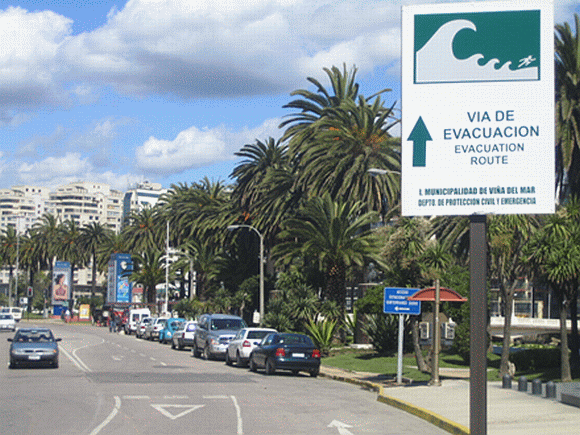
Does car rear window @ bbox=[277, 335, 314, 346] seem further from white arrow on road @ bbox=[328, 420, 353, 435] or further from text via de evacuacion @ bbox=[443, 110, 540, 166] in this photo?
text via de evacuacion @ bbox=[443, 110, 540, 166]

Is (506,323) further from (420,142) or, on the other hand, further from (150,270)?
(150,270)

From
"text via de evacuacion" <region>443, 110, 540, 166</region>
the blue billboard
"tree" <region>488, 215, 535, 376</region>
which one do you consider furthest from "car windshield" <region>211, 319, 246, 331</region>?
the blue billboard

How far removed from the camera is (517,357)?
29.4 m

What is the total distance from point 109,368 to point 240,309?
35.8 metres

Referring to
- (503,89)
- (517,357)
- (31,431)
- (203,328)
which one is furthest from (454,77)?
(203,328)

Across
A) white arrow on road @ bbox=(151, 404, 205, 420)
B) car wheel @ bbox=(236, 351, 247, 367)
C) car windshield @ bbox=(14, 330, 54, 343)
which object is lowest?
car wheel @ bbox=(236, 351, 247, 367)

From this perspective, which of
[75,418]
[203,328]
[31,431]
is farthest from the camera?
[203,328]

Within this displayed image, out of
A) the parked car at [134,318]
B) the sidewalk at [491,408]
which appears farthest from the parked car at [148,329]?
the sidewalk at [491,408]

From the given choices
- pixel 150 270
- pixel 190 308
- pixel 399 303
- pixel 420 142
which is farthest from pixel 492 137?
pixel 150 270

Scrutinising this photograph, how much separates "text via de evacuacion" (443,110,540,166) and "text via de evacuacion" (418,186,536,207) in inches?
13.6

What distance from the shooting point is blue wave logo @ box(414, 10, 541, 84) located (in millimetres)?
10547

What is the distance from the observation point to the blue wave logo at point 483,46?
10.5m

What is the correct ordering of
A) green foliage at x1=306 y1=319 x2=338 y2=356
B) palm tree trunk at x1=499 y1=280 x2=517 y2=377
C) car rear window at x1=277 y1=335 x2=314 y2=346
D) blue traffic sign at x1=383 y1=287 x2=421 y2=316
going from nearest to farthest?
blue traffic sign at x1=383 y1=287 x2=421 y2=316
palm tree trunk at x1=499 y1=280 x2=517 y2=377
car rear window at x1=277 y1=335 x2=314 y2=346
green foliage at x1=306 y1=319 x2=338 y2=356

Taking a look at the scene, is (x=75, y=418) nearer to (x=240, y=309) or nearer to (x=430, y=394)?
(x=430, y=394)
